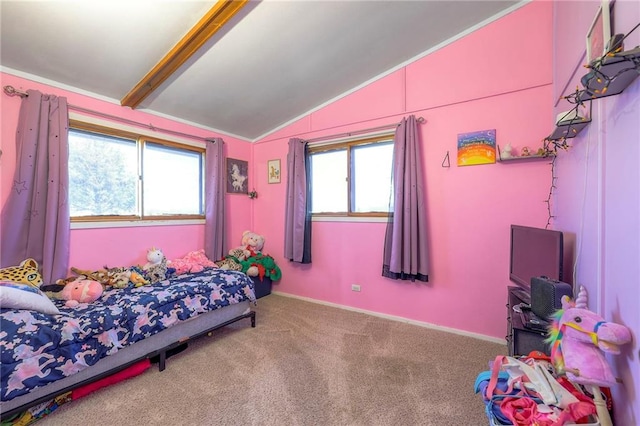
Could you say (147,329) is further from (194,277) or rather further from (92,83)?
(92,83)

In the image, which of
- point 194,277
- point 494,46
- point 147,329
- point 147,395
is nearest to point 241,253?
point 194,277

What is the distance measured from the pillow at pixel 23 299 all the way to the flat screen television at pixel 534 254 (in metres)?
3.10

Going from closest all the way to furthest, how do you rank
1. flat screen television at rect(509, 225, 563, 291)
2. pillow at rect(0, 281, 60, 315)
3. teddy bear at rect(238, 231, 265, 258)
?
pillow at rect(0, 281, 60, 315), flat screen television at rect(509, 225, 563, 291), teddy bear at rect(238, 231, 265, 258)

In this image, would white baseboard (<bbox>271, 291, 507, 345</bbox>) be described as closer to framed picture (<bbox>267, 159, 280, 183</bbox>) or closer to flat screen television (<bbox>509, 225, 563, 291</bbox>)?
flat screen television (<bbox>509, 225, 563, 291</bbox>)

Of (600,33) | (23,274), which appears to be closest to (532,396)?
(600,33)

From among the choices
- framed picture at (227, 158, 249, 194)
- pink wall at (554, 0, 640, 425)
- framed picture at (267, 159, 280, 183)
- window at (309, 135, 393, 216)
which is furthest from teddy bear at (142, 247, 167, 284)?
pink wall at (554, 0, 640, 425)

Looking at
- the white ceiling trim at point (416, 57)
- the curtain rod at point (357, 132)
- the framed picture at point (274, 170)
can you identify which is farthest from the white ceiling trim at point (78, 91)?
the curtain rod at point (357, 132)

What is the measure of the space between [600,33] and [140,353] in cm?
321

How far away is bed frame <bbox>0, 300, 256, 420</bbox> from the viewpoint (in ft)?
4.45

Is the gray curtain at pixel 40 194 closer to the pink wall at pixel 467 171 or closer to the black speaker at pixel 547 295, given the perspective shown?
the pink wall at pixel 467 171

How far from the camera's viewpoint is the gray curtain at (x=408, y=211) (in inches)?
99.2

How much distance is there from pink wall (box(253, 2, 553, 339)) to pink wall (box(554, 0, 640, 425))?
51cm

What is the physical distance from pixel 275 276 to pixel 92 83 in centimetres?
277

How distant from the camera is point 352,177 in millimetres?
3146
